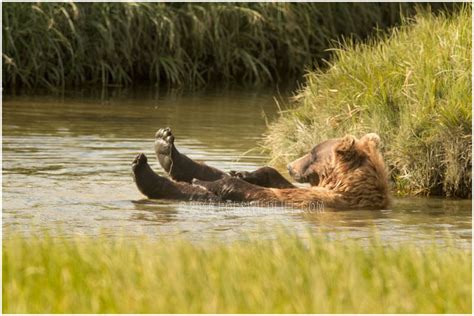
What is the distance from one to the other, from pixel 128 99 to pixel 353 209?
9.79 meters

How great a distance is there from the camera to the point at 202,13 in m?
20.3

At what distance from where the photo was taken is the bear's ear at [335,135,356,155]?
943 centimetres

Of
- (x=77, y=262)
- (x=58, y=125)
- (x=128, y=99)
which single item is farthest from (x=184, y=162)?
(x=128, y=99)

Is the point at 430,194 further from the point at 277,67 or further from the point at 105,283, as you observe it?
the point at 277,67

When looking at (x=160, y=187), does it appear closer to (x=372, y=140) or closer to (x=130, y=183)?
(x=130, y=183)

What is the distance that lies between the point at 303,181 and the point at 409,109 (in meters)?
1.29

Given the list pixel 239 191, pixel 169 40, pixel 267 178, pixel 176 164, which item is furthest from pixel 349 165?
pixel 169 40

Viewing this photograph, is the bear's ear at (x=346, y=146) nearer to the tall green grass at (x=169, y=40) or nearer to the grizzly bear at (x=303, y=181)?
the grizzly bear at (x=303, y=181)

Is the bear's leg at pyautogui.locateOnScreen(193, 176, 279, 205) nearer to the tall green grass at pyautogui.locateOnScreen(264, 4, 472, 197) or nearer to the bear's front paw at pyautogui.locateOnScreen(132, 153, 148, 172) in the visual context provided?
the bear's front paw at pyautogui.locateOnScreen(132, 153, 148, 172)

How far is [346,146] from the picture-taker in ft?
31.0

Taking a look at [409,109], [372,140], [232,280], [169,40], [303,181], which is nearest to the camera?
[232,280]

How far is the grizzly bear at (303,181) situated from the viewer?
941 centimetres

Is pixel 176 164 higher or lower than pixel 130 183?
Answer: higher

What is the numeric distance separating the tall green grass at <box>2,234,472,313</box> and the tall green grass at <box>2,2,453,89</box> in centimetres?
1255
